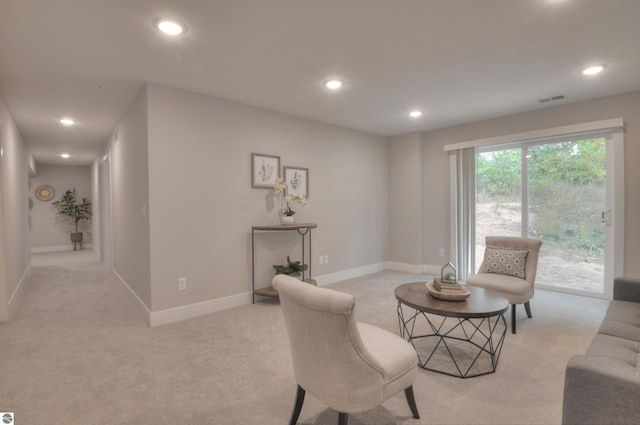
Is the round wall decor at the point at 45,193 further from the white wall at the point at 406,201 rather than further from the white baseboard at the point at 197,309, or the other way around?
the white wall at the point at 406,201

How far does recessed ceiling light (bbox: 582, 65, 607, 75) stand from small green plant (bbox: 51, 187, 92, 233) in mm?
10792

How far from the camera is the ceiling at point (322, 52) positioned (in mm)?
1985

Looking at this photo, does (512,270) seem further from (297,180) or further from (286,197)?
(297,180)

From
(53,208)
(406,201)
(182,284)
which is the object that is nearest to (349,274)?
(406,201)

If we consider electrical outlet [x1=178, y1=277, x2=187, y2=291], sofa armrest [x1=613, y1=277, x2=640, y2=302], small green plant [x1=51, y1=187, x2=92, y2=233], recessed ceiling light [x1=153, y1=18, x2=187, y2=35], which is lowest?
electrical outlet [x1=178, y1=277, x2=187, y2=291]

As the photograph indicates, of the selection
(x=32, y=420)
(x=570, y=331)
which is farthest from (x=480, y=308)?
(x=32, y=420)

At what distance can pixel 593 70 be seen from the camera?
291 centimetres

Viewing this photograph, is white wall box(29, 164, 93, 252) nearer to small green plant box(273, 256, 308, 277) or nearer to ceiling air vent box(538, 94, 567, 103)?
small green plant box(273, 256, 308, 277)

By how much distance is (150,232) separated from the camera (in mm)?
3127

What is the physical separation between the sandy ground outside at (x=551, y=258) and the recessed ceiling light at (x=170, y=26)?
14.7ft

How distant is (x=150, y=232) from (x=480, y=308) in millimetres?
2976

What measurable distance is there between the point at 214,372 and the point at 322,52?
2570 millimetres

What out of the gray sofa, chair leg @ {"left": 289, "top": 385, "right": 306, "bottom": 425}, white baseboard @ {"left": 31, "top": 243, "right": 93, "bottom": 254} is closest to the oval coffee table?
the gray sofa

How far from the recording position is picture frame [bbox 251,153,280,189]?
389 centimetres
